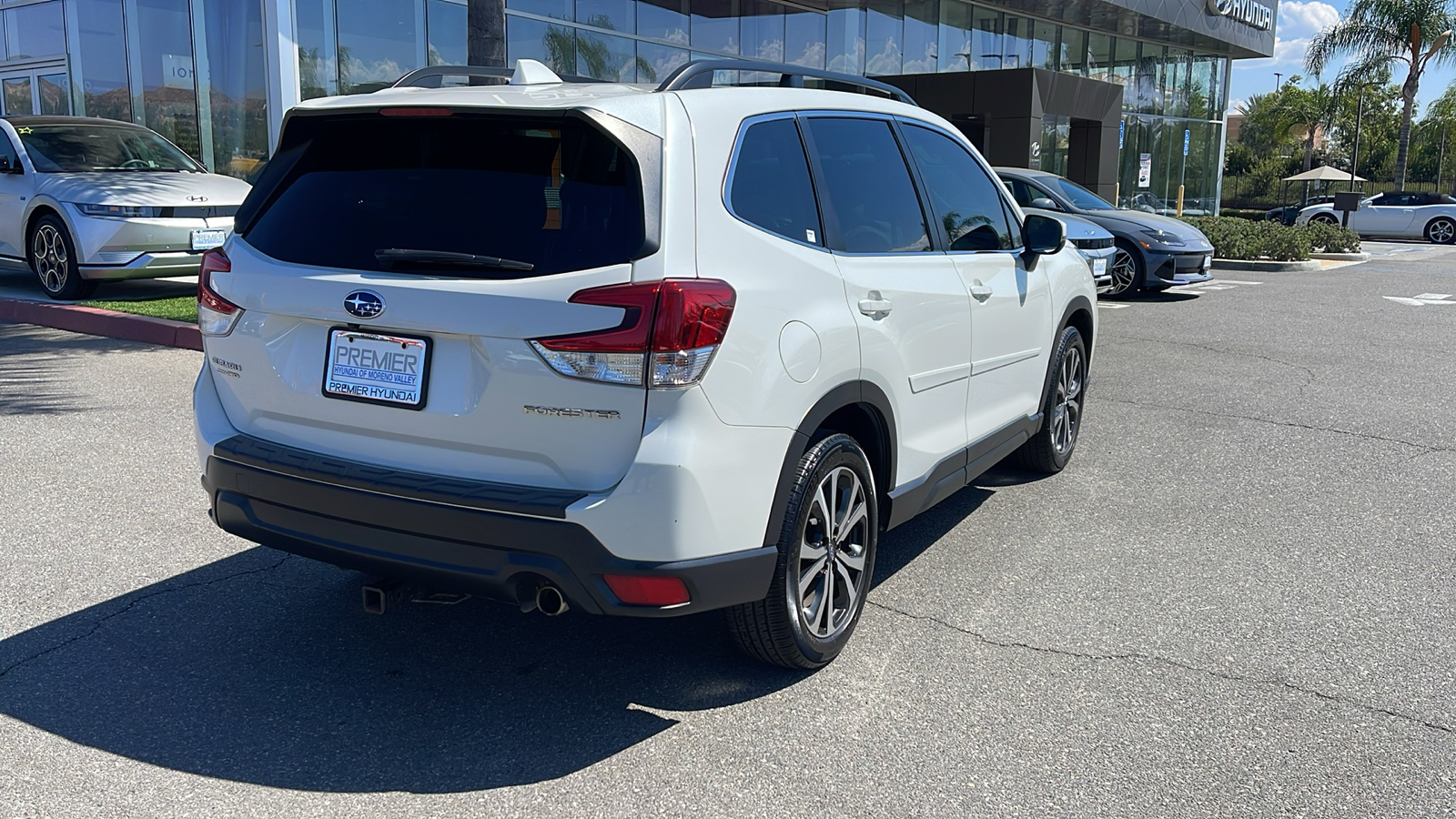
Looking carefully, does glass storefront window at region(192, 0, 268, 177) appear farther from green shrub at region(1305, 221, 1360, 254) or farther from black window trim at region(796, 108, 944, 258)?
green shrub at region(1305, 221, 1360, 254)

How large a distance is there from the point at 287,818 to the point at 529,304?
4.61 feet

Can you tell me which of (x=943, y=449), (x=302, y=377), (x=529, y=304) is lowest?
(x=943, y=449)

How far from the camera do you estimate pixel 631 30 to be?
2008cm

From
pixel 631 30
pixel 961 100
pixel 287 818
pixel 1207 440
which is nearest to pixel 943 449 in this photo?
pixel 287 818

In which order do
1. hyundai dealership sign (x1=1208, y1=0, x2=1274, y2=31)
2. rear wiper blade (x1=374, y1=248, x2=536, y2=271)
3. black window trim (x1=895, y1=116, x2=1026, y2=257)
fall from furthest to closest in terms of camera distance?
hyundai dealership sign (x1=1208, y1=0, x2=1274, y2=31) < black window trim (x1=895, y1=116, x2=1026, y2=257) < rear wiper blade (x1=374, y1=248, x2=536, y2=271)

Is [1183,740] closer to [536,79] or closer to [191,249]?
[536,79]

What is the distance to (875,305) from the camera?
3.83 metres

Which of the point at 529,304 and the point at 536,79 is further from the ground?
the point at 536,79

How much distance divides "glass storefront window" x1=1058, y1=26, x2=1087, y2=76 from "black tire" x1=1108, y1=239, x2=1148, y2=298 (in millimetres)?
18551

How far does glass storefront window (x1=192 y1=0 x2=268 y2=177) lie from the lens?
15789 mm

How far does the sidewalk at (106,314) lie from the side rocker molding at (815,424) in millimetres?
5701

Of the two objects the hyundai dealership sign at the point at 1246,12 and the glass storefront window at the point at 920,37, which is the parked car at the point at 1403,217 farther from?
the glass storefront window at the point at 920,37

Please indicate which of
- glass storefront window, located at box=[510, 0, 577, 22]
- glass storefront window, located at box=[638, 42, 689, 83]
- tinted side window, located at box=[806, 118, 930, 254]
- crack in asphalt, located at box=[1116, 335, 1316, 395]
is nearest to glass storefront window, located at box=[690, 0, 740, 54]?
glass storefront window, located at box=[638, 42, 689, 83]

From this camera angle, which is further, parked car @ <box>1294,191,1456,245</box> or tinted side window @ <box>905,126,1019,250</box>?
parked car @ <box>1294,191,1456,245</box>
